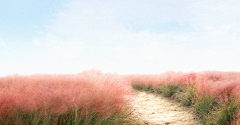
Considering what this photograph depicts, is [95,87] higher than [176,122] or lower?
higher

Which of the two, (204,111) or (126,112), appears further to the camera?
(204,111)

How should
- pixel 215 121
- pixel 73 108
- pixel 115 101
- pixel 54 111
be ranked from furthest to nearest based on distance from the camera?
pixel 215 121, pixel 115 101, pixel 73 108, pixel 54 111

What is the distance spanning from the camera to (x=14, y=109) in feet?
7.86

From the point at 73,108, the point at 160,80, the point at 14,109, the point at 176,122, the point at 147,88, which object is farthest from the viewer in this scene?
the point at 147,88

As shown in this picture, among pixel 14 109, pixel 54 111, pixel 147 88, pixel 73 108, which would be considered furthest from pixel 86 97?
pixel 147 88

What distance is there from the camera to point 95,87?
11.6 feet

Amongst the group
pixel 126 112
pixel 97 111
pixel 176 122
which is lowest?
pixel 176 122

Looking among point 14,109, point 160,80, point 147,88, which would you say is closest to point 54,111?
point 14,109

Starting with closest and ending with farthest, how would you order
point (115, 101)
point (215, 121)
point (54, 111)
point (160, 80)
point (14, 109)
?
point (14, 109), point (54, 111), point (115, 101), point (215, 121), point (160, 80)

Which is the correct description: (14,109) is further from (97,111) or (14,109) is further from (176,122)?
(176,122)

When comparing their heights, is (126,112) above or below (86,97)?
below

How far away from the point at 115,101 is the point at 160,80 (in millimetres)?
7132

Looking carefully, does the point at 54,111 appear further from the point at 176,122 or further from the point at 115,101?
the point at 176,122

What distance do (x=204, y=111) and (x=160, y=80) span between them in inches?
219
